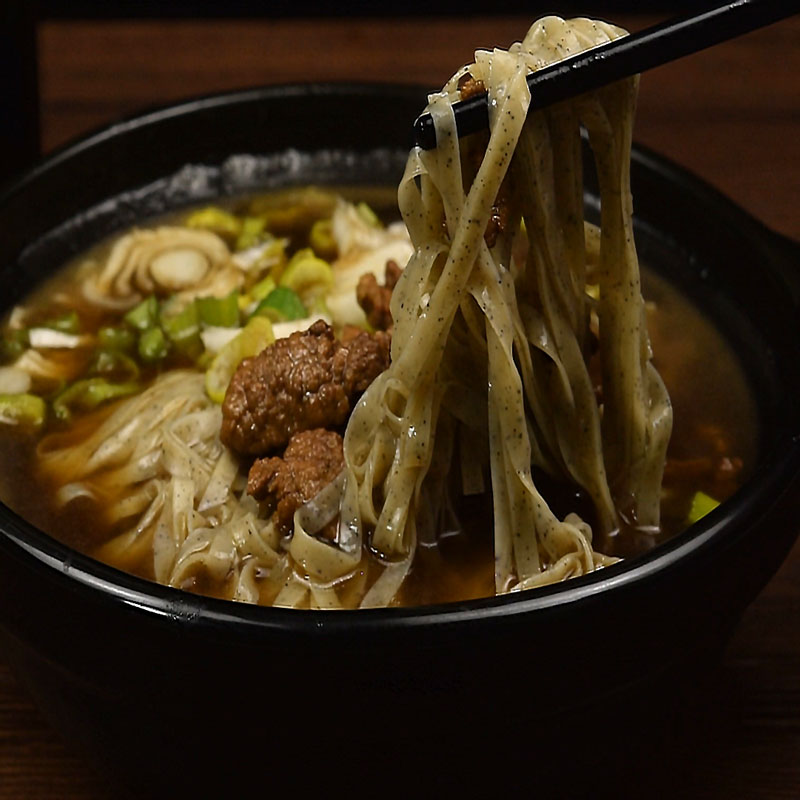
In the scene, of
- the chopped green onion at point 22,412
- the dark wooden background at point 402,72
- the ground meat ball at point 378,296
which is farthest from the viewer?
the dark wooden background at point 402,72

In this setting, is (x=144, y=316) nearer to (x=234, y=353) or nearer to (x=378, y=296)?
(x=234, y=353)

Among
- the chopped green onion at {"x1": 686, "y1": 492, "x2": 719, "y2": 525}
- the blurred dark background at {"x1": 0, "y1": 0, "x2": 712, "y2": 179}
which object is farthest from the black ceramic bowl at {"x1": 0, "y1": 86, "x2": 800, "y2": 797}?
the blurred dark background at {"x1": 0, "y1": 0, "x2": 712, "y2": 179}

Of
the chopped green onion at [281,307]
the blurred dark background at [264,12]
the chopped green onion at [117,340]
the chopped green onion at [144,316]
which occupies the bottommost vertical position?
the chopped green onion at [117,340]

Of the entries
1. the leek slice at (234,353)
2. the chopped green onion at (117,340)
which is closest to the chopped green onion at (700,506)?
the leek slice at (234,353)

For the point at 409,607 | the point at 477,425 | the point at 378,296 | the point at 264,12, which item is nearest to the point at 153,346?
the point at 378,296

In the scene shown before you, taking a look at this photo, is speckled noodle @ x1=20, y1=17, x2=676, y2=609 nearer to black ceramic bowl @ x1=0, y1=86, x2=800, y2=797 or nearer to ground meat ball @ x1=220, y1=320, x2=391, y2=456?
ground meat ball @ x1=220, y1=320, x2=391, y2=456

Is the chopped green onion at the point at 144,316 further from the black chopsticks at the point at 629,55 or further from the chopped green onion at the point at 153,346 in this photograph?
the black chopsticks at the point at 629,55

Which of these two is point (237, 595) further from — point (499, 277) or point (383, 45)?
point (383, 45)
